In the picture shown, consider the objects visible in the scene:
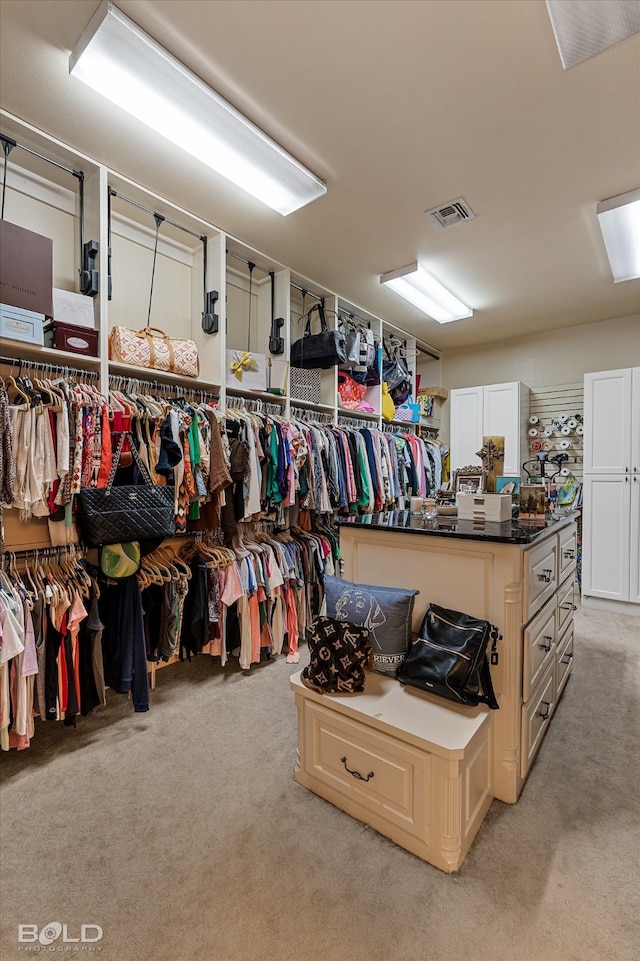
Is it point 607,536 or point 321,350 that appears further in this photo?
point 607,536

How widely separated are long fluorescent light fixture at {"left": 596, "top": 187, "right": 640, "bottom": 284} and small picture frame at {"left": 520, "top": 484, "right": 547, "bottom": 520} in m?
1.83

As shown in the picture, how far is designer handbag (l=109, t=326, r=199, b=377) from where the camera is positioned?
8.21ft

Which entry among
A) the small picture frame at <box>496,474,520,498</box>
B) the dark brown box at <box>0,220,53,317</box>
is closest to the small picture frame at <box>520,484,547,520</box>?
the small picture frame at <box>496,474,520,498</box>

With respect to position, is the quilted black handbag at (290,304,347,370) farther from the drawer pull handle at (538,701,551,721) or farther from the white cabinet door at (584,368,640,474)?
the drawer pull handle at (538,701,551,721)

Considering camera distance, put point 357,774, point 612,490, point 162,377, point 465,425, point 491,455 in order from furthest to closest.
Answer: point 465,425 < point 612,490 < point 162,377 < point 491,455 < point 357,774

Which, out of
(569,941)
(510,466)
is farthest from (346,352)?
(569,941)

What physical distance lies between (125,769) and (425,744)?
144 cm

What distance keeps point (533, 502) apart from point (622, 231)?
2.08 metres

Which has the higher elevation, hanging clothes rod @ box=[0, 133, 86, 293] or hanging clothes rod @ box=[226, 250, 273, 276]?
hanging clothes rod @ box=[226, 250, 273, 276]

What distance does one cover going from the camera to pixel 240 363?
310 cm

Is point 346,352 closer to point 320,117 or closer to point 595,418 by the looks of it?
point 320,117

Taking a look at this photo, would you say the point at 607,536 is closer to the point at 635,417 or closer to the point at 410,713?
the point at 635,417

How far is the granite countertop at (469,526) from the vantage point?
5.70 ft

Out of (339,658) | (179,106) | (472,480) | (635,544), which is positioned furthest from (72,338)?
(635,544)
